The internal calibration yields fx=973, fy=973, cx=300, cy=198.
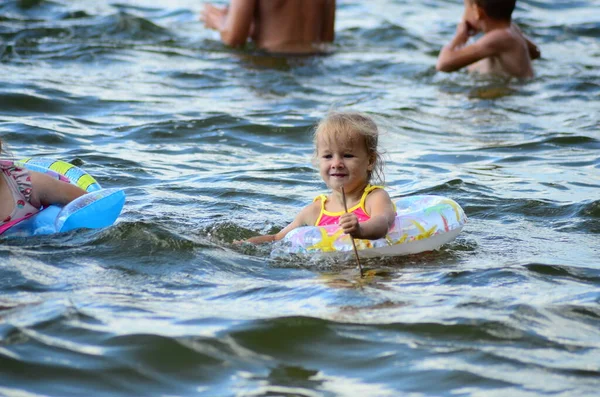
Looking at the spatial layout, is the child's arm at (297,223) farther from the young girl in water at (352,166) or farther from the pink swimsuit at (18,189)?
the pink swimsuit at (18,189)

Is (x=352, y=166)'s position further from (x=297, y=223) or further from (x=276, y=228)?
(x=276, y=228)

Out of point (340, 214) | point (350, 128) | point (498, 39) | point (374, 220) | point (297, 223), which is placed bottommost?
point (297, 223)

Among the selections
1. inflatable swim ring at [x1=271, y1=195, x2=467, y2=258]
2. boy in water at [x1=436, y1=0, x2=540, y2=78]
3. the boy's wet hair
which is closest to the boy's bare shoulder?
boy in water at [x1=436, y1=0, x2=540, y2=78]

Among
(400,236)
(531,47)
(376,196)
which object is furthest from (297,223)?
(531,47)

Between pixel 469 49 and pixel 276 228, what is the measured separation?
453 centimetres

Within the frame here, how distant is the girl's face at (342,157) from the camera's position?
488cm

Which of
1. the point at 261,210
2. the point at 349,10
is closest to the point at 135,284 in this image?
the point at 261,210

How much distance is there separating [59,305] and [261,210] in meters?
2.17

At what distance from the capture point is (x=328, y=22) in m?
11.0

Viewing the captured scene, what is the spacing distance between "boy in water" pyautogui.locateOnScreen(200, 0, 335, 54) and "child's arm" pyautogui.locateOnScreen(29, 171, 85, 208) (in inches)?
205

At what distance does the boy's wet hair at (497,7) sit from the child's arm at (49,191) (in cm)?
531

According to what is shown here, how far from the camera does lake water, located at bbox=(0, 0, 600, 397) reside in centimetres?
344

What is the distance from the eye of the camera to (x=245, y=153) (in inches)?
289

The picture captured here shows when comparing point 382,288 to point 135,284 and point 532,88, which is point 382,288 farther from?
point 532,88
